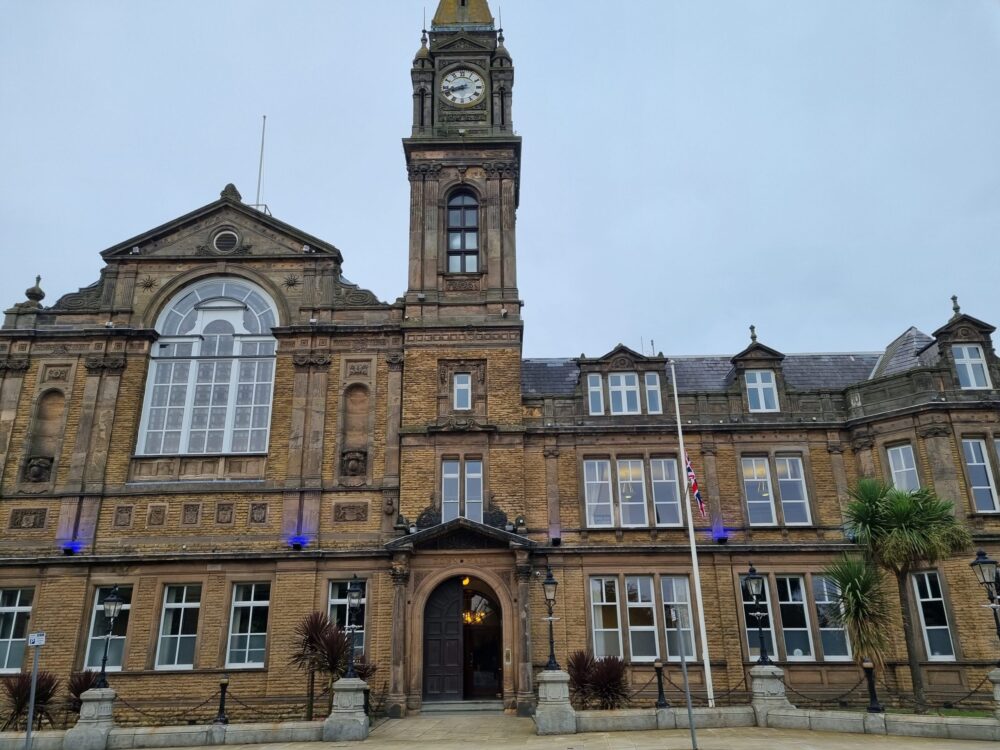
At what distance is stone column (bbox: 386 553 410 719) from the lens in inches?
Result: 859

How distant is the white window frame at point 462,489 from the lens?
24.4 metres

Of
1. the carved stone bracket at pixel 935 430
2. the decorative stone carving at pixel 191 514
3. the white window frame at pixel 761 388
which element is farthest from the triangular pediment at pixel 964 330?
the decorative stone carving at pixel 191 514

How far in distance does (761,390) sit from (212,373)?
1936 cm

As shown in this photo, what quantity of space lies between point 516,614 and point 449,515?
3.75 meters

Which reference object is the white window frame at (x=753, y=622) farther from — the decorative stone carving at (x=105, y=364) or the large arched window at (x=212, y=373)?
the decorative stone carving at (x=105, y=364)

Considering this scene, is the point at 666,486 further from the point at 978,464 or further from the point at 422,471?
A: the point at 978,464

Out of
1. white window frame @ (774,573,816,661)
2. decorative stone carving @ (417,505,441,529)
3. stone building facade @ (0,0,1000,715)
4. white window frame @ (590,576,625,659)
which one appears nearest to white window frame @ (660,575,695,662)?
stone building facade @ (0,0,1000,715)

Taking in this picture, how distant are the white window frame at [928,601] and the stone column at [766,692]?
273 inches

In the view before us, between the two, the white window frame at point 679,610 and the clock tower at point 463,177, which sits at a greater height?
the clock tower at point 463,177

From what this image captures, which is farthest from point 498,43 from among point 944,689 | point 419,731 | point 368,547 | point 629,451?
point 944,689

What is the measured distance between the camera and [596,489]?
25.5 metres

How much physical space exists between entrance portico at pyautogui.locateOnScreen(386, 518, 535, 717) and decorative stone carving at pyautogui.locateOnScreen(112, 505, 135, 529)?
881cm

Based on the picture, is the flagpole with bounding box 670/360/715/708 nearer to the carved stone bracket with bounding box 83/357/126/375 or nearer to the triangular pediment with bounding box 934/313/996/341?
the triangular pediment with bounding box 934/313/996/341

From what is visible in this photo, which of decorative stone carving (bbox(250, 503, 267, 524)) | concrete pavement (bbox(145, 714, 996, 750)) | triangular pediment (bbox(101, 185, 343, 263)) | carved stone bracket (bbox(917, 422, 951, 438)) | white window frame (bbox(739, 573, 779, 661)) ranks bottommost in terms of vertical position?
concrete pavement (bbox(145, 714, 996, 750))
